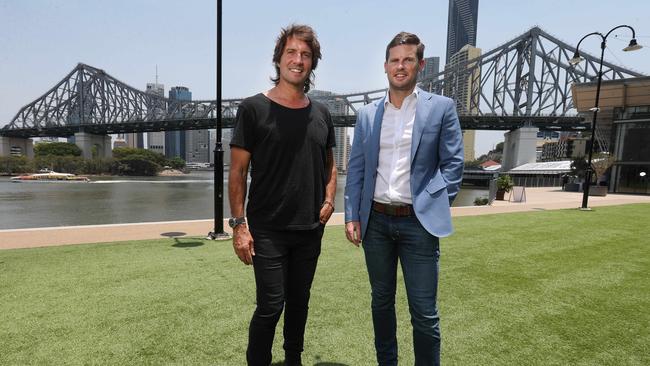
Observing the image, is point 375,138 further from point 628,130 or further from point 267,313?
point 628,130

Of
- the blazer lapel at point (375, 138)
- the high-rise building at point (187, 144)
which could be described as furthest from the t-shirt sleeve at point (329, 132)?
the high-rise building at point (187, 144)

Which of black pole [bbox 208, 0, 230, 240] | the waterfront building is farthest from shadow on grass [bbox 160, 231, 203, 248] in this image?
the waterfront building

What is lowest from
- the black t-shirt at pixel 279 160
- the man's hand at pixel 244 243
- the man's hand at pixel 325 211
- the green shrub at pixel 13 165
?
the green shrub at pixel 13 165

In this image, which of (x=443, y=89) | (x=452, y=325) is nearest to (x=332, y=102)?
(x=443, y=89)

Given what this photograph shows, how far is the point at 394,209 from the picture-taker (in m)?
2.08

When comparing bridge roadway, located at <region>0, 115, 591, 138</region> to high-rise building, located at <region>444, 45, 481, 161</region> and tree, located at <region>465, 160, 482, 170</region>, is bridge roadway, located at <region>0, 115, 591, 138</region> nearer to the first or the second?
high-rise building, located at <region>444, 45, 481, 161</region>

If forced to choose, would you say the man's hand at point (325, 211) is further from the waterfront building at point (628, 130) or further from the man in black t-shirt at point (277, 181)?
the waterfront building at point (628, 130)

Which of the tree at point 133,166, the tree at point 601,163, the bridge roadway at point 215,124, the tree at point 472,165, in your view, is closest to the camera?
the tree at point 601,163

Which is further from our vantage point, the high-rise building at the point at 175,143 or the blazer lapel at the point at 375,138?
the high-rise building at the point at 175,143

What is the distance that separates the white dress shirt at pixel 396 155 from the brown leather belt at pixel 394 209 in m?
0.03

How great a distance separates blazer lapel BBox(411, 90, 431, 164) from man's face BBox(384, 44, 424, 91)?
0.11 metres

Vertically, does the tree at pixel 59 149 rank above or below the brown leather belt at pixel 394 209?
below

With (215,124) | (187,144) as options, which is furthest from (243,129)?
(187,144)

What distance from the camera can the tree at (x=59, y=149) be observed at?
80150mm
